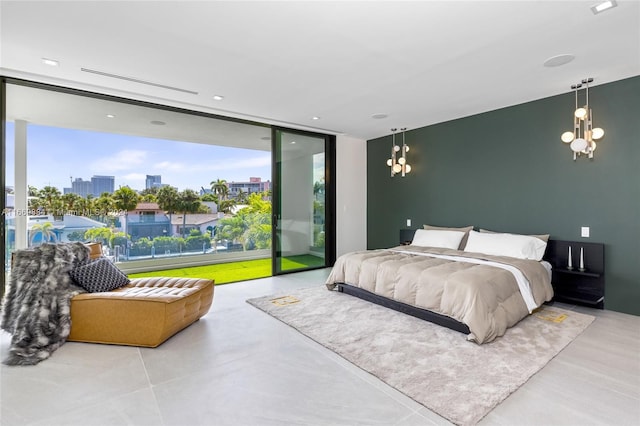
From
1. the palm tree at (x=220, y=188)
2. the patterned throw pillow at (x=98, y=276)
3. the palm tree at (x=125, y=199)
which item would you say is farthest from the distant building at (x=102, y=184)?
the patterned throw pillow at (x=98, y=276)

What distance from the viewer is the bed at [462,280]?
9.42 feet

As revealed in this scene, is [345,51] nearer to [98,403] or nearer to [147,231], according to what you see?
[98,403]

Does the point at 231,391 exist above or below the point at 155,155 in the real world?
below

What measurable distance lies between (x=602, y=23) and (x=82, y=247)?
507 centimetres

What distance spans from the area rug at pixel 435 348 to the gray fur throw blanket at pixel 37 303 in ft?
6.19

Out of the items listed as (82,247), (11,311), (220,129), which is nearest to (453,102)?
(220,129)

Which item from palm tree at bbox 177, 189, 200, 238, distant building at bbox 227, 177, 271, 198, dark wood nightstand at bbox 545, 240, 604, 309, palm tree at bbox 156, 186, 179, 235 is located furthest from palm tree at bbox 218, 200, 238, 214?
dark wood nightstand at bbox 545, 240, 604, 309

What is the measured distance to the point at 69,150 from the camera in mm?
5723

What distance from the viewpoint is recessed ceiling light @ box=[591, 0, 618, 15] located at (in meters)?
2.18

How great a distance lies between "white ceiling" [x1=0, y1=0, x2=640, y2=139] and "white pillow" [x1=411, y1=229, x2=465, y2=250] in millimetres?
1957

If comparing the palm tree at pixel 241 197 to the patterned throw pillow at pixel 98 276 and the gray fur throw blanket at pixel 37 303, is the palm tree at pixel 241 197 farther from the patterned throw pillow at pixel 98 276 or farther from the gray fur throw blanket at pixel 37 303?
the gray fur throw blanket at pixel 37 303

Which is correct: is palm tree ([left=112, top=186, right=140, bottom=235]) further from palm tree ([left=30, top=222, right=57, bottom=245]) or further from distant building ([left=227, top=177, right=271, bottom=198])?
distant building ([left=227, top=177, right=271, bottom=198])

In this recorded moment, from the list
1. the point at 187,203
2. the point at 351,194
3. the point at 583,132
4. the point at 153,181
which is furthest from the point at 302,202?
the point at 583,132

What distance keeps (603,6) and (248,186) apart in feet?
22.7
